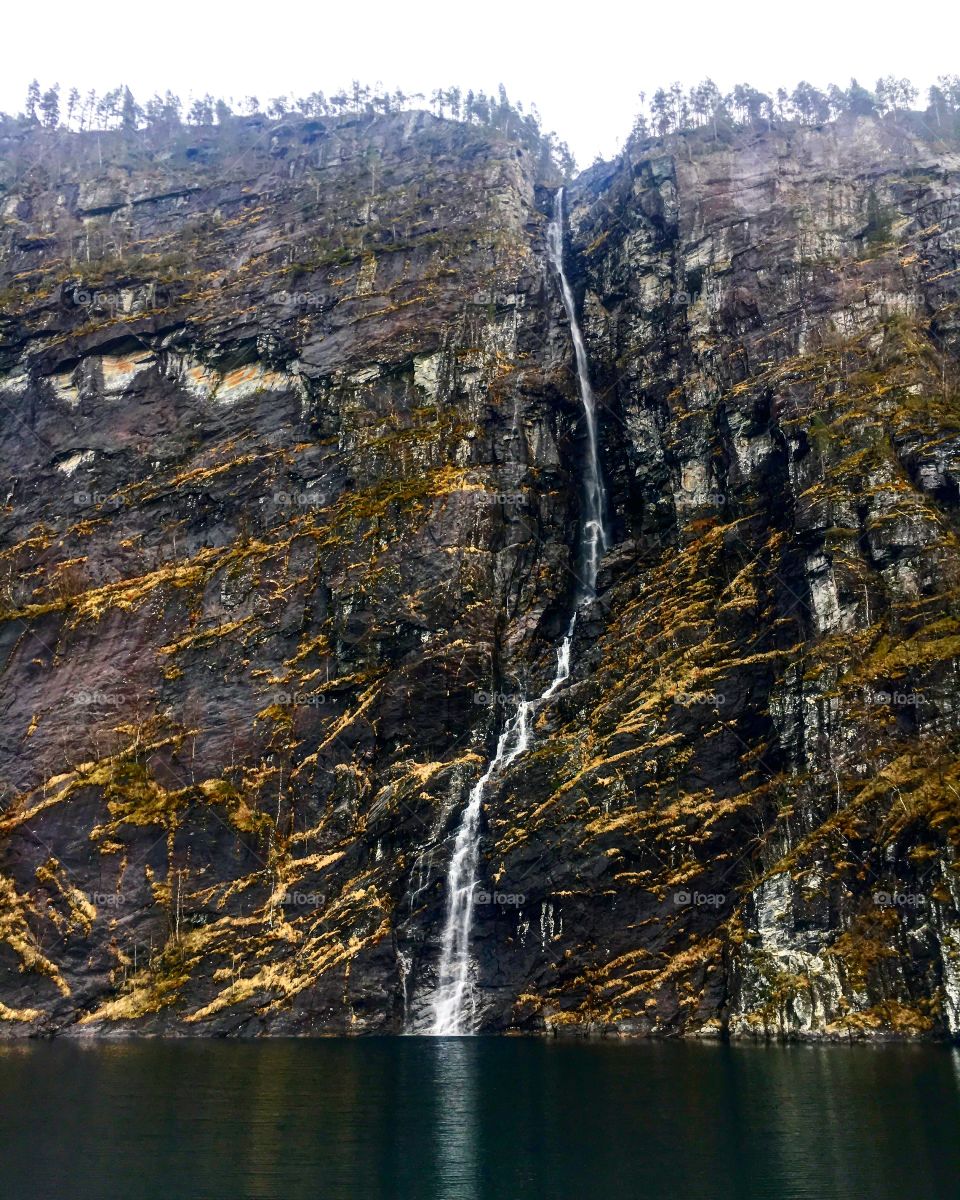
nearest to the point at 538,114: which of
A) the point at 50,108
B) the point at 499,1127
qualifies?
the point at 50,108

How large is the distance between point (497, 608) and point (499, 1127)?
39818mm

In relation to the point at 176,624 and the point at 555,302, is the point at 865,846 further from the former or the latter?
the point at 555,302

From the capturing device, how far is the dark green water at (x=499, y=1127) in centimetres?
2158

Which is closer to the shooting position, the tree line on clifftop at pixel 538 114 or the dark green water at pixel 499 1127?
the dark green water at pixel 499 1127

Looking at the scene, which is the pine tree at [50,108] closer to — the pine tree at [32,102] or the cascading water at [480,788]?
the pine tree at [32,102]

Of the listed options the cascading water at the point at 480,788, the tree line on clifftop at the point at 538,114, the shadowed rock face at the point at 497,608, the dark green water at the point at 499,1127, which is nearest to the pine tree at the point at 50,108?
the tree line on clifftop at the point at 538,114

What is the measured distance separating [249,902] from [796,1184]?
1583 inches

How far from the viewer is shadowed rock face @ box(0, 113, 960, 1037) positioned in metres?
47.7

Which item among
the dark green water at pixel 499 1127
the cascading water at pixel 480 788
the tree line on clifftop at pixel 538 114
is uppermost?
the tree line on clifftop at pixel 538 114

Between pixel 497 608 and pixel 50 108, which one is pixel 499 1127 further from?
pixel 50 108

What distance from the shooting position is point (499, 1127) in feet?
90.1

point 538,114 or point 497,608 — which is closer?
point 497,608

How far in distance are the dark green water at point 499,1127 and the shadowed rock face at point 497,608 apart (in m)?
9.69

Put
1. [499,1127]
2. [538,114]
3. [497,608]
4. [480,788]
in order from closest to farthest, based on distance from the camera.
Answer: [499,1127] → [480,788] → [497,608] → [538,114]
